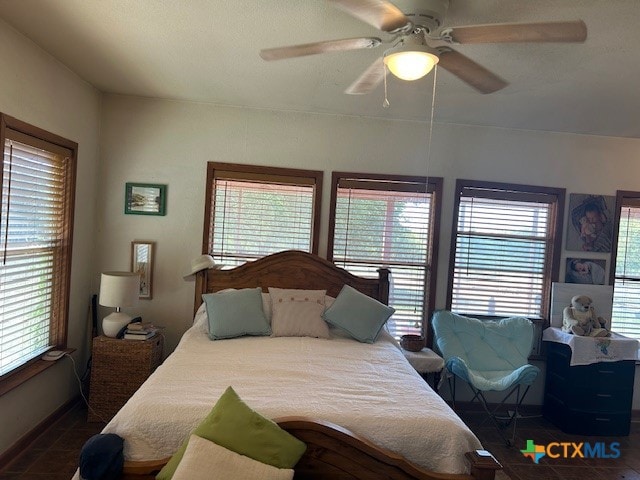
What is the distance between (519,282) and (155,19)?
370cm

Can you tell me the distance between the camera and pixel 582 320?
404 cm

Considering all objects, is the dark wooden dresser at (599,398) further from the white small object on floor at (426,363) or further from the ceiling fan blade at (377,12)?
the ceiling fan blade at (377,12)

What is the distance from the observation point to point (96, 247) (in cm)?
404

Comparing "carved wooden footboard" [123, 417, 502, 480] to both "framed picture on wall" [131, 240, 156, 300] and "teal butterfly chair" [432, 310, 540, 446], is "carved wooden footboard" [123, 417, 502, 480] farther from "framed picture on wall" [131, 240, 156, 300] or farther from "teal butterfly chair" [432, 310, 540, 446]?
"framed picture on wall" [131, 240, 156, 300]

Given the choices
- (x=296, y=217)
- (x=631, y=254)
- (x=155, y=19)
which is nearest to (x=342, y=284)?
(x=296, y=217)

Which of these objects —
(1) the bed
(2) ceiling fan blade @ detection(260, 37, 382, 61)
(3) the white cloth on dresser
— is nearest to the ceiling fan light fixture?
(2) ceiling fan blade @ detection(260, 37, 382, 61)

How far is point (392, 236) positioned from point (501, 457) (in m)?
1.96

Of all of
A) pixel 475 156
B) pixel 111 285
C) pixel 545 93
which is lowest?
pixel 111 285

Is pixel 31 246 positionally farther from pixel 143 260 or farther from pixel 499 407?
Result: pixel 499 407

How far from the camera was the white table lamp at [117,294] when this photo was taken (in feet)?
11.5

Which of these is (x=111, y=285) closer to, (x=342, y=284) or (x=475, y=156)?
(x=342, y=284)

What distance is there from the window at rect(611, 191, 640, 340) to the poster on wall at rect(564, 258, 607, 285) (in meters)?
0.14

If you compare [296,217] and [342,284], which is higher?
[296,217]

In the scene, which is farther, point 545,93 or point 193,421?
point 545,93
